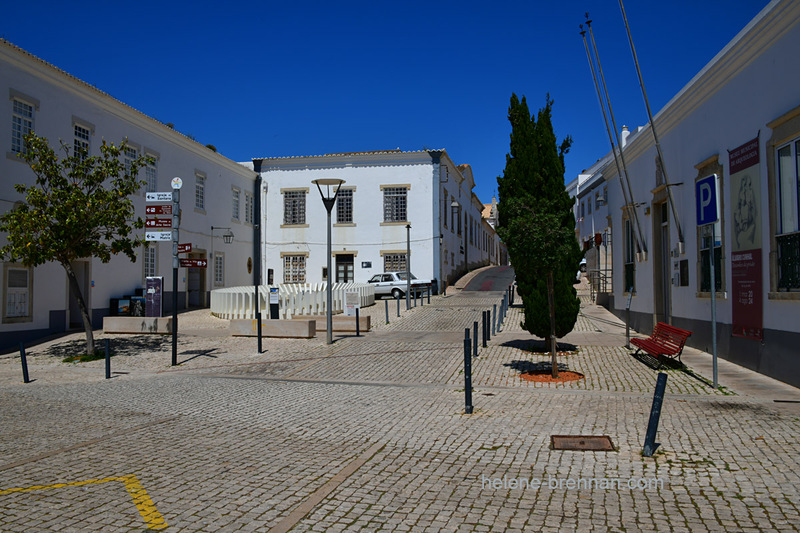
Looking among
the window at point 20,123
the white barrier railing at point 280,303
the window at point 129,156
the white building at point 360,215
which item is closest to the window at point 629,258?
the white barrier railing at point 280,303

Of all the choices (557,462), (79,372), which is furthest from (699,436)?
(79,372)

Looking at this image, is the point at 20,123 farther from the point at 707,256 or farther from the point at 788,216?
Result: the point at 788,216

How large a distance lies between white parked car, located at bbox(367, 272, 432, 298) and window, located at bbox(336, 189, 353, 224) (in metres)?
5.86

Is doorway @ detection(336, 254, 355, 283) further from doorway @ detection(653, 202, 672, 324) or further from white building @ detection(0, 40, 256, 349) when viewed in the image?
doorway @ detection(653, 202, 672, 324)

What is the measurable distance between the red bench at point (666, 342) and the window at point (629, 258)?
6035mm

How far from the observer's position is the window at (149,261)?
24094 mm

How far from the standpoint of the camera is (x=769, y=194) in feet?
30.3

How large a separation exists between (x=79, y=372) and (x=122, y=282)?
10228mm

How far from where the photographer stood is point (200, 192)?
1158 inches

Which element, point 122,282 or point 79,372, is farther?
point 122,282

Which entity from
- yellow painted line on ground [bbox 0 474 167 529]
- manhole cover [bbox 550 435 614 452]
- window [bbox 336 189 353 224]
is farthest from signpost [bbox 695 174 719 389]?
window [bbox 336 189 353 224]

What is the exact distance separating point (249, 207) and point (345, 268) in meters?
7.23

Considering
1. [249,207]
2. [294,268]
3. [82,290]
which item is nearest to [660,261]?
[82,290]

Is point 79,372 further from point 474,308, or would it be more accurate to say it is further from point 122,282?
point 474,308
